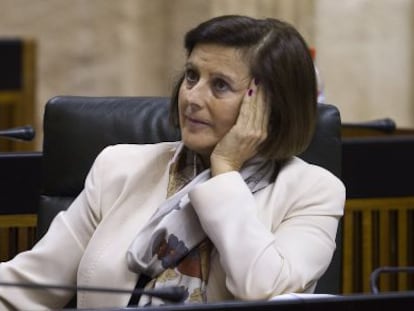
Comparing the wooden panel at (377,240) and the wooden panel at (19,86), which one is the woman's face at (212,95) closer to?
the wooden panel at (377,240)

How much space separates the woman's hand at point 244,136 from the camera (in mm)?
2734

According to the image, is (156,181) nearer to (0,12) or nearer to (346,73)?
(346,73)

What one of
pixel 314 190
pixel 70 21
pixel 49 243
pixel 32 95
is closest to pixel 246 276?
pixel 314 190

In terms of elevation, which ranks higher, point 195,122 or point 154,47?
point 195,122

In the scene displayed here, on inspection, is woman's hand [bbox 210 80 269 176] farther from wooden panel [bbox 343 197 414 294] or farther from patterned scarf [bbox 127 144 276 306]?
wooden panel [bbox 343 197 414 294]

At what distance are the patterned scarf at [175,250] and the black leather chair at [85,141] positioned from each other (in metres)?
0.42

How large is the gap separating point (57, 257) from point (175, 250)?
26 cm

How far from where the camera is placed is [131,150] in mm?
2910

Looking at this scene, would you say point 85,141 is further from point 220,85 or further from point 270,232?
point 270,232

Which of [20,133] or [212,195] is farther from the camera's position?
[20,133]

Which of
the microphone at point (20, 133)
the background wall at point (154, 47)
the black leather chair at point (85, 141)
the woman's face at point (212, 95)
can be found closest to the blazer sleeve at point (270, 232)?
the woman's face at point (212, 95)

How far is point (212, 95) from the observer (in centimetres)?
275

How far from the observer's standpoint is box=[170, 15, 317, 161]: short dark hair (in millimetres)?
2754

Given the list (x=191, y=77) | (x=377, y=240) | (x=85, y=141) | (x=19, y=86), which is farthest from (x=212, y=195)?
(x=19, y=86)
